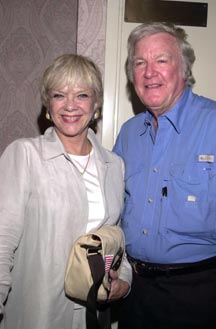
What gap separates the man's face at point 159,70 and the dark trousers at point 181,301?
2.44ft

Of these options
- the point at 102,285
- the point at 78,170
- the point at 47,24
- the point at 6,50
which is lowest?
the point at 102,285

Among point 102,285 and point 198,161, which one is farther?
point 198,161

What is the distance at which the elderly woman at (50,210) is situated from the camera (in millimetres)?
1190

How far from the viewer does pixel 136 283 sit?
5.00 ft

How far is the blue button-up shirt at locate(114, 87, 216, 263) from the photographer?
1337 mm

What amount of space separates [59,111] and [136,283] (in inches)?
33.4

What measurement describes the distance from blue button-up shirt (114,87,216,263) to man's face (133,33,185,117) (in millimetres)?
64

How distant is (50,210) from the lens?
1.23 m

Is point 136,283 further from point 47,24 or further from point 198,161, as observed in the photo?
point 47,24

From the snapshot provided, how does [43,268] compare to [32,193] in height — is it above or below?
below

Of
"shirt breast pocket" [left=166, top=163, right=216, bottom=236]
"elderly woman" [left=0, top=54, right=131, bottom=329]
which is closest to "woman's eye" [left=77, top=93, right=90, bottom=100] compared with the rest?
"elderly woman" [left=0, top=54, right=131, bottom=329]

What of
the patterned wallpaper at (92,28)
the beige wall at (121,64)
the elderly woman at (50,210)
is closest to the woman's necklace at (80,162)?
the elderly woman at (50,210)

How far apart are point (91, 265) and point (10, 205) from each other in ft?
1.15

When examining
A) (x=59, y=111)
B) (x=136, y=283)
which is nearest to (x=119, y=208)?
(x=136, y=283)
